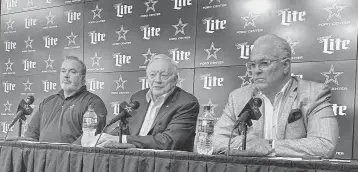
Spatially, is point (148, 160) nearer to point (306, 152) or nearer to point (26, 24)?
point (306, 152)

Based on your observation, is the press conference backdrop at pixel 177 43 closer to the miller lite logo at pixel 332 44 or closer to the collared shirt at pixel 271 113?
the miller lite logo at pixel 332 44

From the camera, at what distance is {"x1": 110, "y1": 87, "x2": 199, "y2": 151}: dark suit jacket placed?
3.32 metres

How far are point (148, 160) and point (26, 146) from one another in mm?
938

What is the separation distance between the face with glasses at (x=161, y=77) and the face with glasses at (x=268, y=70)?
35.0 inches

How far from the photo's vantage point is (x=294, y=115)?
2922 millimetres

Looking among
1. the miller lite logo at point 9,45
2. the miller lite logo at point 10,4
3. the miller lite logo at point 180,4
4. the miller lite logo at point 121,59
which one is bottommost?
the miller lite logo at point 121,59

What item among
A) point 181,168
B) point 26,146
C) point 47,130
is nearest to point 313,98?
point 181,168

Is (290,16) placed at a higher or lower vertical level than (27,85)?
higher

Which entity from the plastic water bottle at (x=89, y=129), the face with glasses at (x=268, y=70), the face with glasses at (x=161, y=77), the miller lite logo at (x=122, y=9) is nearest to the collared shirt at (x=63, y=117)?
the plastic water bottle at (x=89, y=129)

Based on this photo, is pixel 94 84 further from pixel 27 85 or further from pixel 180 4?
pixel 180 4

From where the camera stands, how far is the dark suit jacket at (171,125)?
3.32 m

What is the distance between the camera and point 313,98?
2906 millimetres

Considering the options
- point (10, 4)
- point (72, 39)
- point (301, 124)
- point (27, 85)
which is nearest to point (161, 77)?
point (301, 124)

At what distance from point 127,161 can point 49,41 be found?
146 inches
